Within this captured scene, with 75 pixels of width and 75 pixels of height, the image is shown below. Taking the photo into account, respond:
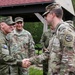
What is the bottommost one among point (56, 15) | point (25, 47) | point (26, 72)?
point (26, 72)

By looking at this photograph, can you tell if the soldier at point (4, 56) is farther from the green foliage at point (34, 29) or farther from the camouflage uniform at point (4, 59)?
the green foliage at point (34, 29)

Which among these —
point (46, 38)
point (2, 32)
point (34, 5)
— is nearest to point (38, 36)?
point (34, 5)

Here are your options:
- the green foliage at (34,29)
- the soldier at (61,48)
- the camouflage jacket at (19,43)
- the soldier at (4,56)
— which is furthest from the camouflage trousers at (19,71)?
the green foliage at (34,29)

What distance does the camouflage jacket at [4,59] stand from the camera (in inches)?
262

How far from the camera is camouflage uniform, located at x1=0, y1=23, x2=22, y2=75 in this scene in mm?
6652

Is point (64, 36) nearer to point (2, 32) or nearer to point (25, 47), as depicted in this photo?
point (2, 32)

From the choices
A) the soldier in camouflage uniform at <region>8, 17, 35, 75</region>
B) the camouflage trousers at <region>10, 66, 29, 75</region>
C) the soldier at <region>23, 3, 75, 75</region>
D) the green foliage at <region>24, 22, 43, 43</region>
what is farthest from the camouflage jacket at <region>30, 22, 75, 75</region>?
the green foliage at <region>24, 22, 43, 43</region>

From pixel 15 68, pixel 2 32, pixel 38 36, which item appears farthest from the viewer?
pixel 38 36

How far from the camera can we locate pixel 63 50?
5.53 m

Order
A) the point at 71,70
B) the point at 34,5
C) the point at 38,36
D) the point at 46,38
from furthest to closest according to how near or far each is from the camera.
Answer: the point at 38,36 → the point at 34,5 → the point at 46,38 → the point at 71,70

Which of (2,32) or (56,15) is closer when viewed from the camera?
(56,15)

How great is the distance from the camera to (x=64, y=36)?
5.51 meters

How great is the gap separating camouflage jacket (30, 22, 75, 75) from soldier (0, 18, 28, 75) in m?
1.23

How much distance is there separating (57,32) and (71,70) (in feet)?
2.14
